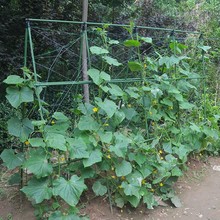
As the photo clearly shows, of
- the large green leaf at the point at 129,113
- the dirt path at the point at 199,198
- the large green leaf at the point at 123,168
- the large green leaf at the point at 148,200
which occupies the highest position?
the large green leaf at the point at 129,113

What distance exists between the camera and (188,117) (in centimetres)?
414

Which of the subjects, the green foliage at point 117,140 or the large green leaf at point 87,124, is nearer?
the green foliage at point 117,140

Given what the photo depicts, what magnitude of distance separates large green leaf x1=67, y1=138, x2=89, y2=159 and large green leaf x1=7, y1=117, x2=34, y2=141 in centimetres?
36

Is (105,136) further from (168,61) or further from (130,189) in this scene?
(168,61)

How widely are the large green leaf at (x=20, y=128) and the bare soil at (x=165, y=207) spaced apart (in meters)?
0.65

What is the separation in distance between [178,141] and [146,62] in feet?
3.10

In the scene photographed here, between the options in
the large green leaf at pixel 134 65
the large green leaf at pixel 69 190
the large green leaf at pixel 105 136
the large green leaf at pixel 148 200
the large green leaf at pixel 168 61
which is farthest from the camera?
the large green leaf at pixel 168 61

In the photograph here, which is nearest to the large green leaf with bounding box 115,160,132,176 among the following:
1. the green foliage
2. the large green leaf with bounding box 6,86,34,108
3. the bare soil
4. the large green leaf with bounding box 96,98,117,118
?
the green foliage

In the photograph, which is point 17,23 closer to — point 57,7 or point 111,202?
point 57,7

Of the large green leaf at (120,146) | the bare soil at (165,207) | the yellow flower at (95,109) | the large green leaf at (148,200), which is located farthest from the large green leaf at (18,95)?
the large green leaf at (148,200)

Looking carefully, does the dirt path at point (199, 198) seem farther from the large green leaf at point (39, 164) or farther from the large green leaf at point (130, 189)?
the large green leaf at point (39, 164)

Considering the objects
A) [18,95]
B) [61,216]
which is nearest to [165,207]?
[61,216]

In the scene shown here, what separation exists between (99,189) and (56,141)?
70 centimetres

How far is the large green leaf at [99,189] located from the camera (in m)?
2.93
